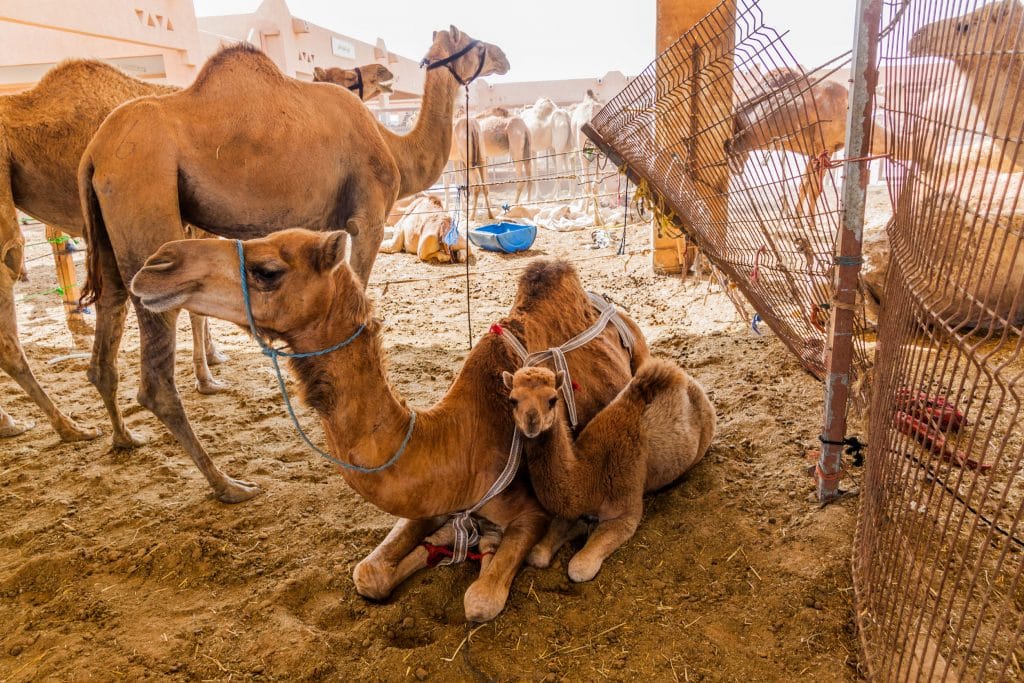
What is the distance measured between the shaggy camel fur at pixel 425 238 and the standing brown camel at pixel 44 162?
5369 millimetres

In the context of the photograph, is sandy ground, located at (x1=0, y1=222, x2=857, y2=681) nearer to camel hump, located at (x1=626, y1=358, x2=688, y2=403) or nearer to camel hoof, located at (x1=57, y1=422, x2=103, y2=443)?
camel hoof, located at (x1=57, y1=422, x2=103, y2=443)

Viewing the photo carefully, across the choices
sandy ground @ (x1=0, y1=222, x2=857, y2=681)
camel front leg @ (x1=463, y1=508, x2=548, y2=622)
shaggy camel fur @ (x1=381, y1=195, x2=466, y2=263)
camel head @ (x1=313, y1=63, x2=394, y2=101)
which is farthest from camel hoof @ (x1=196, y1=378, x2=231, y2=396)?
shaggy camel fur @ (x1=381, y1=195, x2=466, y2=263)

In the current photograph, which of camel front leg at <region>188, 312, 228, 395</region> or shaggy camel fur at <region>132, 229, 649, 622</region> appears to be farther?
camel front leg at <region>188, 312, 228, 395</region>

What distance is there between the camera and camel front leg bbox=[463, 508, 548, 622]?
7.89 feet

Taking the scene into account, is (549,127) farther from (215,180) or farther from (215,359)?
(215,180)

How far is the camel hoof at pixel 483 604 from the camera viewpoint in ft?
7.85

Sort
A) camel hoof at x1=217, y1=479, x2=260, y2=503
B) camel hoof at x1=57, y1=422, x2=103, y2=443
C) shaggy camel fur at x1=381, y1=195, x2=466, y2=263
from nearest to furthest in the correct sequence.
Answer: camel hoof at x1=217, y1=479, x2=260, y2=503
camel hoof at x1=57, y1=422, x2=103, y2=443
shaggy camel fur at x1=381, y1=195, x2=466, y2=263

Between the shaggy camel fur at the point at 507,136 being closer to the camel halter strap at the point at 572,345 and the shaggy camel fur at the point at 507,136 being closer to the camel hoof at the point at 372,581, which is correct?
the camel halter strap at the point at 572,345

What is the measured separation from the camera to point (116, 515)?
3.23 m

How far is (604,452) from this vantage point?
282 centimetres

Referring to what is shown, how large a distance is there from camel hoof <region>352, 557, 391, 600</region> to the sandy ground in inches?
2.2

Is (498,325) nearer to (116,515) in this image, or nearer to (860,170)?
(860,170)

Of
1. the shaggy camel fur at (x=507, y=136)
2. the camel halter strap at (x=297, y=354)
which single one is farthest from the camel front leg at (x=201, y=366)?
the shaggy camel fur at (x=507, y=136)

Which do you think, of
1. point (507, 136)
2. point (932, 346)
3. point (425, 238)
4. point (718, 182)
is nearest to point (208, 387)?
point (718, 182)
